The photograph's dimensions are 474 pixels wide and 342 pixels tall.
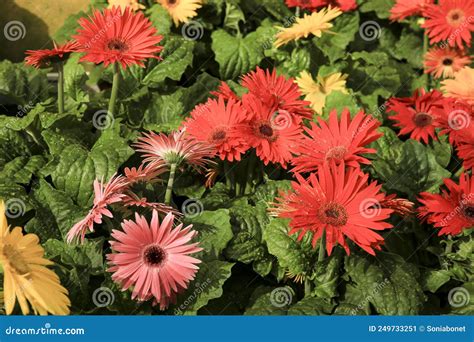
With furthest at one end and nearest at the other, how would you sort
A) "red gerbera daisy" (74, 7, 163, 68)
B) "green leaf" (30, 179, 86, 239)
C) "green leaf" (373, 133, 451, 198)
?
"green leaf" (373, 133, 451, 198)
"red gerbera daisy" (74, 7, 163, 68)
"green leaf" (30, 179, 86, 239)

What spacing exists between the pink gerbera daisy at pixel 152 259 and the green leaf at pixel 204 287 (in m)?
0.08

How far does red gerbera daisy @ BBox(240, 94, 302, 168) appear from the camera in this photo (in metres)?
2.00

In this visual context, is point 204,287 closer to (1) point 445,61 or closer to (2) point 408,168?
(2) point 408,168

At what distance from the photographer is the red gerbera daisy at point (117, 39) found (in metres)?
2.07

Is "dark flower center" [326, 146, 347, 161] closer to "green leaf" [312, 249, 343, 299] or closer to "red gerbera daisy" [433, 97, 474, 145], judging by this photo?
"green leaf" [312, 249, 343, 299]

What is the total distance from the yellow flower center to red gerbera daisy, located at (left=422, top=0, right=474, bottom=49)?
6.69 ft

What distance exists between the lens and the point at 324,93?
107 inches

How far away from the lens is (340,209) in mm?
1649

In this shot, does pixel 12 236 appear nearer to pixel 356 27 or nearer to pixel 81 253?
pixel 81 253

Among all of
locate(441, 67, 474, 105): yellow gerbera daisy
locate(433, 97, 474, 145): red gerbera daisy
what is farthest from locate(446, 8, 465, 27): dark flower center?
locate(433, 97, 474, 145): red gerbera daisy

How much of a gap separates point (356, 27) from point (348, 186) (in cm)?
171

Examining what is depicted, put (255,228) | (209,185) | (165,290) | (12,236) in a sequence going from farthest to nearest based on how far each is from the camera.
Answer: (209,185) < (255,228) < (165,290) < (12,236)

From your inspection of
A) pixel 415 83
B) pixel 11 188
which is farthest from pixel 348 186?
pixel 415 83

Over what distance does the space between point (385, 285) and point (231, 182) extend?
66cm
